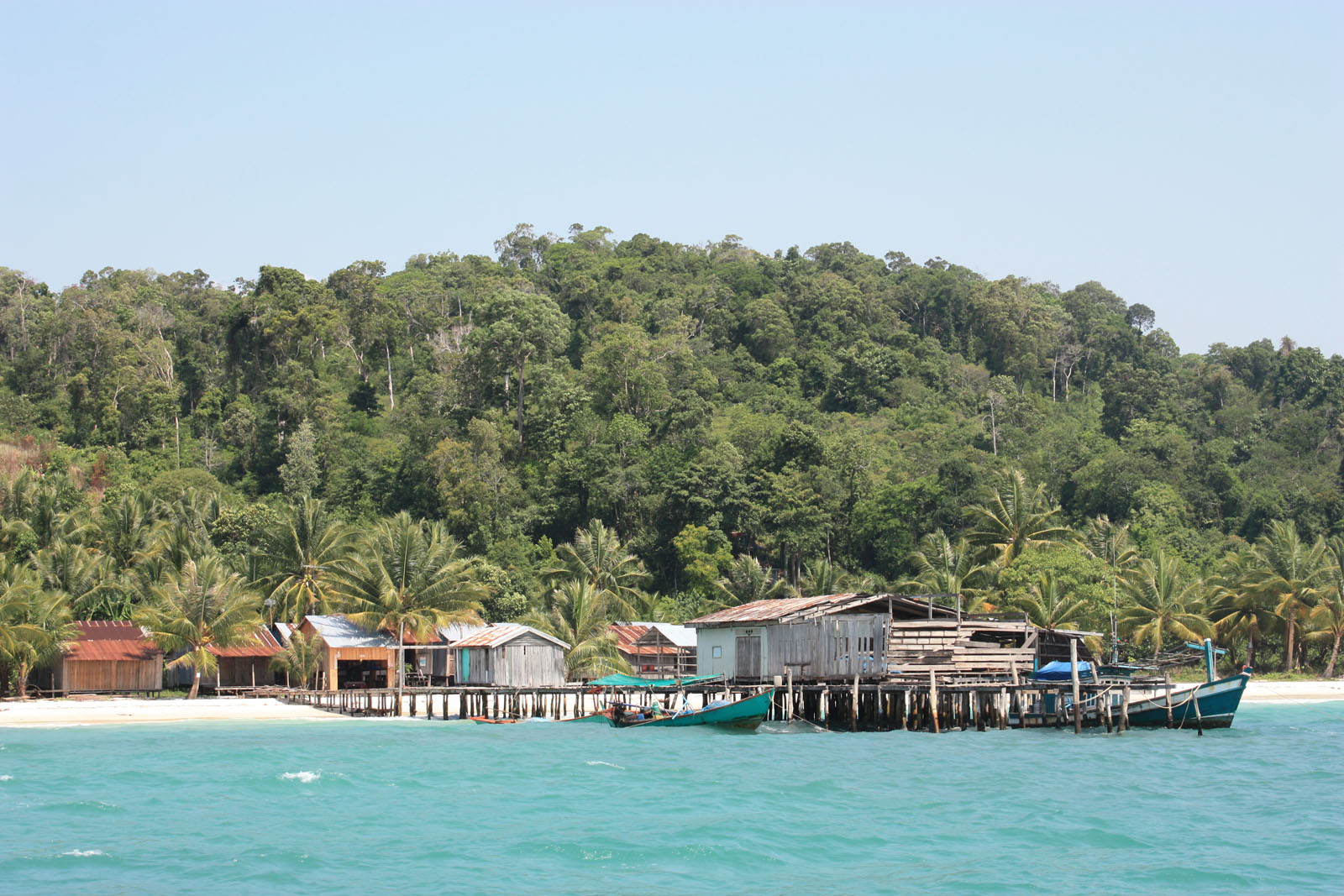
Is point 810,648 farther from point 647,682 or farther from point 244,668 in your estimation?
point 244,668

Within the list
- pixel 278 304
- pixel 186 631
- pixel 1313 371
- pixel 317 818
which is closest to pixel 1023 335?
pixel 1313 371

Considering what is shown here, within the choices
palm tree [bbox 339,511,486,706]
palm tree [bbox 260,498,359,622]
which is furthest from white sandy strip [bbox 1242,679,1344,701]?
palm tree [bbox 260,498,359,622]

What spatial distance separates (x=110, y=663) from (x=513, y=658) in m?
14.0

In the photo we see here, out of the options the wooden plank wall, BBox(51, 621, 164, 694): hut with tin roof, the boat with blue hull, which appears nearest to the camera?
the boat with blue hull

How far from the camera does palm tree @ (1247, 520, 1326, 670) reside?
53062 millimetres

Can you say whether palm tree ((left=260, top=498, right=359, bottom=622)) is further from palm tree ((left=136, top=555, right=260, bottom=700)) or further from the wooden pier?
the wooden pier

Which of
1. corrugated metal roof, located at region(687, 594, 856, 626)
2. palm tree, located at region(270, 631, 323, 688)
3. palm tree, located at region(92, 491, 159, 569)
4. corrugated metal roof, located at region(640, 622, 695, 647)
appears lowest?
palm tree, located at region(270, 631, 323, 688)

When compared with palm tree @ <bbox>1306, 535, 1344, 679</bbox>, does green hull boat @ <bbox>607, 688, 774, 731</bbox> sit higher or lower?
lower

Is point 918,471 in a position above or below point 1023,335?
below

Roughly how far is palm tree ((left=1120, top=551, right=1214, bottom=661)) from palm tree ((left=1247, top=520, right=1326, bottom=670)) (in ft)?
11.0

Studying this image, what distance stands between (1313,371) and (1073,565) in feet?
126

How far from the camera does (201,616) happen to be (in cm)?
4500

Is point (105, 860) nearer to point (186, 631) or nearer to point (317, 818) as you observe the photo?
point (317, 818)

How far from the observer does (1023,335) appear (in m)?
87.7
